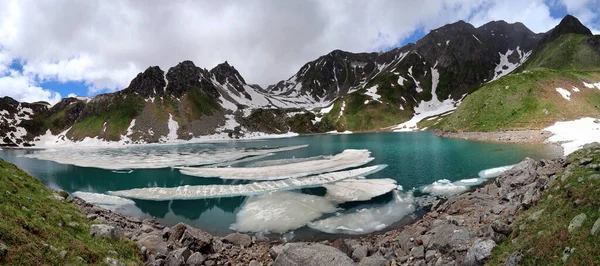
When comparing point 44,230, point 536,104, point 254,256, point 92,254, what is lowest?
point 254,256

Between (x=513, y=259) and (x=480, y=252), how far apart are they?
1.88 m

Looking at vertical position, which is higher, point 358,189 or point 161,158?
point 161,158

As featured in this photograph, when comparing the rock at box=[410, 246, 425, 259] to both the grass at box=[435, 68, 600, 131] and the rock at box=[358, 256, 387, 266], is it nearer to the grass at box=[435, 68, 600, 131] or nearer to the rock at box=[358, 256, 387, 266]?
the rock at box=[358, 256, 387, 266]

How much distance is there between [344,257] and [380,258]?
2316 mm

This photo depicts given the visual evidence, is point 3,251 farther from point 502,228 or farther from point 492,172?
point 492,172

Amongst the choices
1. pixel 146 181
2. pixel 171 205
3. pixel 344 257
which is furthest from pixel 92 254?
pixel 146 181

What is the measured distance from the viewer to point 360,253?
1908 cm

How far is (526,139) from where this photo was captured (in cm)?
7462

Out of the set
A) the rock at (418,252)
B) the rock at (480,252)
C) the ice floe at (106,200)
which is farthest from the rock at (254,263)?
the ice floe at (106,200)

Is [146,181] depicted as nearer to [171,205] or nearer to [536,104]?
[171,205]

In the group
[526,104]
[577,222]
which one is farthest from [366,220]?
[526,104]

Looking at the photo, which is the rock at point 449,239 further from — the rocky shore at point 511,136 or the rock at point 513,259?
the rocky shore at point 511,136

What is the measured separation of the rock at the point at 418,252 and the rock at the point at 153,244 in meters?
15.8

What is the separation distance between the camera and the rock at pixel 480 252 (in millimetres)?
13915
